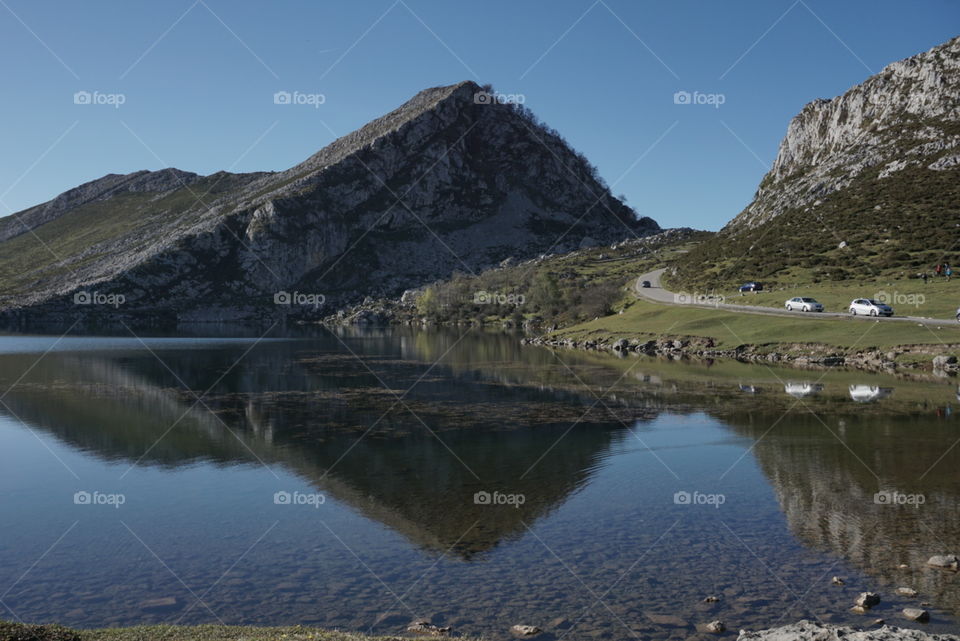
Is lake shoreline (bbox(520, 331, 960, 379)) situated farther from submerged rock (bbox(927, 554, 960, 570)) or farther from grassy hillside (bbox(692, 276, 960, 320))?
submerged rock (bbox(927, 554, 960, 570))

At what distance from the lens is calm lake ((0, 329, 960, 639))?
17.0m

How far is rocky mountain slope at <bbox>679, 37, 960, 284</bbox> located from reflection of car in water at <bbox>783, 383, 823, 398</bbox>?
196ft

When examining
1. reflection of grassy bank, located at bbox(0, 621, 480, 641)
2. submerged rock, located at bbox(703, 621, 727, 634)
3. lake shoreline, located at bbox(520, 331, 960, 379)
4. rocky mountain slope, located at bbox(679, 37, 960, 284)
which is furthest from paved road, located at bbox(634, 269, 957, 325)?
reflection of grassy bank, located at bbox(0, 621, 480, 641)

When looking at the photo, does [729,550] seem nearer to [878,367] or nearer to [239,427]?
[239,427]

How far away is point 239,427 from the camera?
4197 centimetres

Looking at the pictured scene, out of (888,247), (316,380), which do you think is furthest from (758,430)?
(888,247)

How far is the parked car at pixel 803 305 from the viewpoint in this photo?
8969 cm

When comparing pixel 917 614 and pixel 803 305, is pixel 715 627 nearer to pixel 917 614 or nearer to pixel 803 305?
pixel 917 614

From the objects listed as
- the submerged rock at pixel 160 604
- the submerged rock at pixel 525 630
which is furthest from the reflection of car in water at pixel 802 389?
the submerged rock at pixel 160 604

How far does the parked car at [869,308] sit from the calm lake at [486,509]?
27.3 metres

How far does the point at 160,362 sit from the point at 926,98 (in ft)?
602

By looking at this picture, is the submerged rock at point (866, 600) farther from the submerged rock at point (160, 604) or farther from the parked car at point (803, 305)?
the parked car at point (803, 305)

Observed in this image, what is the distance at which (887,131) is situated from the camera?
170750mm

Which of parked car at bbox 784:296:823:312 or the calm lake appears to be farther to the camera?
parked car at bbox 784:296:823:312
